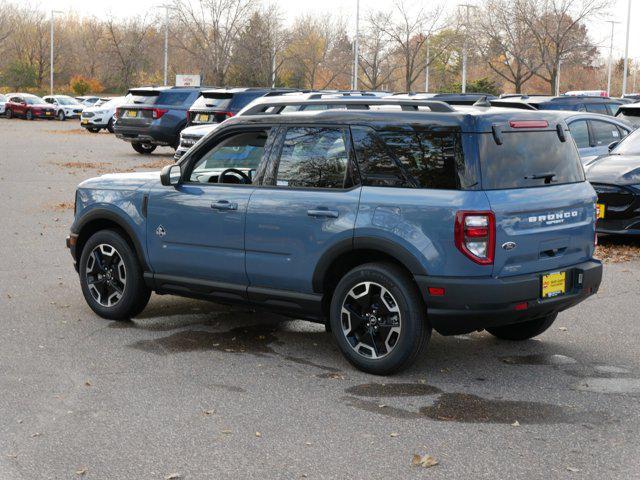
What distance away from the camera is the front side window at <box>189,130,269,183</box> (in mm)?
7086

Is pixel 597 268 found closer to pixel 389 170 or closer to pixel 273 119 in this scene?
pixel 389 170

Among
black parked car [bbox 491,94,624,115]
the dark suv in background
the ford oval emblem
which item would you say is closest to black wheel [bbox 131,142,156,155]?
the dark suv in background

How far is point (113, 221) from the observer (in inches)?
309

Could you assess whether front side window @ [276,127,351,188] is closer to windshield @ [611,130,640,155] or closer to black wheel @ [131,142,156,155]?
windshield @ [611,130,640,155]

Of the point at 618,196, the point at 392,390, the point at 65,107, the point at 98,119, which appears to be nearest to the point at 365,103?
the point at 392,390

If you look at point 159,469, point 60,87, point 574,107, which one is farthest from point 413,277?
point 60,87

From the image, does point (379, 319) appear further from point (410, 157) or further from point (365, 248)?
point (410, 157)

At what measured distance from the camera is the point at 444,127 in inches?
241

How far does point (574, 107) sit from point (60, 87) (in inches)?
3243

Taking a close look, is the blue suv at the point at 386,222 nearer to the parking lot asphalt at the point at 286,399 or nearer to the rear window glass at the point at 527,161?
the rear window glass at the point at 527,161

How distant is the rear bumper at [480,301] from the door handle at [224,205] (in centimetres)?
161

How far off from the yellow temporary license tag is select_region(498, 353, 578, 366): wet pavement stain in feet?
2.07

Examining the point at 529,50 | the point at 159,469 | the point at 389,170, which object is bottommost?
the point at 159,469

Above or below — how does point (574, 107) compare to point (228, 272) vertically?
above
